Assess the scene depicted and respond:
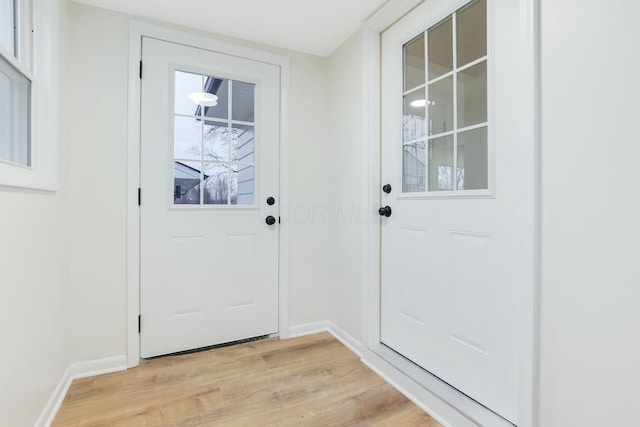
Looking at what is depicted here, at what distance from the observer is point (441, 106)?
63.3 inches

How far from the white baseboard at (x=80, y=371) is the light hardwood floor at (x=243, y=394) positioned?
0.12ft

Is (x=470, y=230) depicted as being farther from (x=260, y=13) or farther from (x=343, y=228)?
(x=260, y=13)

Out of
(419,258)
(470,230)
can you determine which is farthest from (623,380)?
(419,258)

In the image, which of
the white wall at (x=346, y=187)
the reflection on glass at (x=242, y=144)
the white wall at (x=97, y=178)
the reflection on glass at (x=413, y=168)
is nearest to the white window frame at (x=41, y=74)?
the white wall at (x=97, y=178)

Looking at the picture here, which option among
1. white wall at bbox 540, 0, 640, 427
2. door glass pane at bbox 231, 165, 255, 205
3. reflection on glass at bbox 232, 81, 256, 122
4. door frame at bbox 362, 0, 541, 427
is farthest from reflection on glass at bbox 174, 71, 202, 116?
white wall at bbox 540, 0, 640, 427

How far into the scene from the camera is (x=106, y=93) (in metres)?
1.85

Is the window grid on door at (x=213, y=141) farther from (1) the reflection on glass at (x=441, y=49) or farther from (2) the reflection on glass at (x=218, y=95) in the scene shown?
A: (1) the reflection on glass at (x=441, y=49)

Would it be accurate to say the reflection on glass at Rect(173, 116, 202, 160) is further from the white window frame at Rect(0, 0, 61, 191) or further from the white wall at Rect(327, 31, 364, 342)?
the white wall at Rect(327, 31, 364, 342)

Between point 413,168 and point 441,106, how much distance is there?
358mm

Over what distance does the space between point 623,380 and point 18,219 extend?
2.09 m

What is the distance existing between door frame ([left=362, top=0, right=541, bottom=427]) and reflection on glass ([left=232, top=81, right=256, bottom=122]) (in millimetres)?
834

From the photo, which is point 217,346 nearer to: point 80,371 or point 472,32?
point 80,371

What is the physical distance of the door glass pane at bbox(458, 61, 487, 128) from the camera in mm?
1400

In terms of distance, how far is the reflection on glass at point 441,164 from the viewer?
1.56 m
